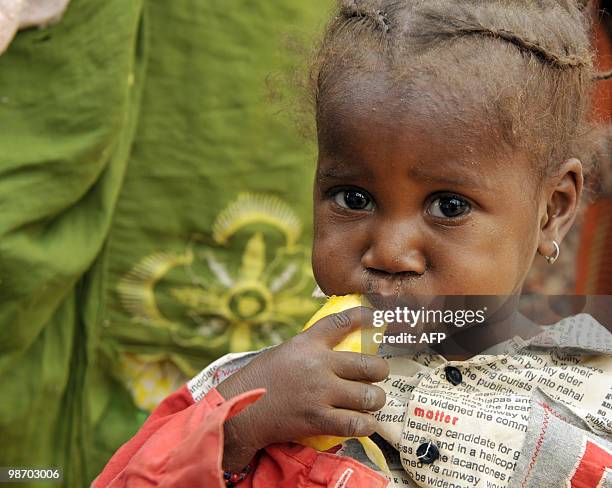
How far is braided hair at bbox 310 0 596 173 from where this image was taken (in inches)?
57.3

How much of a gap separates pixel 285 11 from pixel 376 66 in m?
0.96

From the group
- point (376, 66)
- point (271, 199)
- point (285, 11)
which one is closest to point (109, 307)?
point (271, 199)

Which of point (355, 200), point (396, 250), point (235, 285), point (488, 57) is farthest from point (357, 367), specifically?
point (235, 285)

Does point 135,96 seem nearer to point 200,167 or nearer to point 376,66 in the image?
point 200,167

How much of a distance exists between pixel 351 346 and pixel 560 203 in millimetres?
487

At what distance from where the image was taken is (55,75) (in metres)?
2.12

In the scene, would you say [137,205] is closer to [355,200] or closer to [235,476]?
[355,200]

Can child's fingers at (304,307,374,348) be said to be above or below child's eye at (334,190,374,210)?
below

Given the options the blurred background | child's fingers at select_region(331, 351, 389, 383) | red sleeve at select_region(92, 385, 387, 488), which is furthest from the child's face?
the blurred background

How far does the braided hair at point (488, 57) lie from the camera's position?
1.46 metres

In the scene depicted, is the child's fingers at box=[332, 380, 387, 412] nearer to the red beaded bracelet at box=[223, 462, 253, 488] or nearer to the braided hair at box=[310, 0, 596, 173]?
the red beaded bracelet at box=[223, 462, 253, 488]

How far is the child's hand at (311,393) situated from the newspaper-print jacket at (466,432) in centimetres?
5

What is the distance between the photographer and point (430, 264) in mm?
1430

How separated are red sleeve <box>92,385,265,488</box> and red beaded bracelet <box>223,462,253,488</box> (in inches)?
3.3
